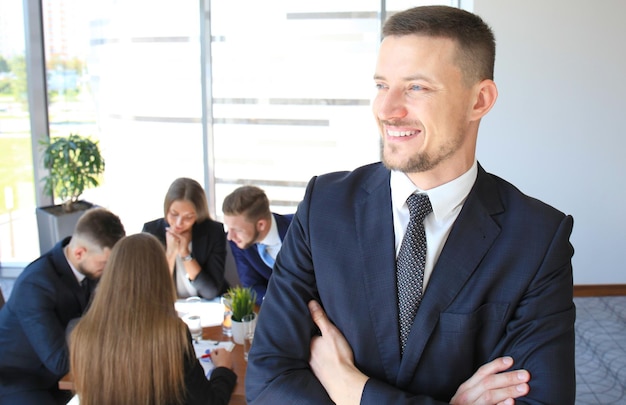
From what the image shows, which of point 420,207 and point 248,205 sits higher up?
point 420,207

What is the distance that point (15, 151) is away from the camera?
243 inches

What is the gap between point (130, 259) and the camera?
2.46m

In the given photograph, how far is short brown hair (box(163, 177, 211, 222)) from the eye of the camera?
4117 mm

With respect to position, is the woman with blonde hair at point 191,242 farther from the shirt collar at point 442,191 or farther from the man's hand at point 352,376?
the shirt collar at point 442,191

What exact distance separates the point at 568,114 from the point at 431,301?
16.1 feet

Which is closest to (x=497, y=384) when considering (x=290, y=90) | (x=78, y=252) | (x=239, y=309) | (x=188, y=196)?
(x=239, y=309)

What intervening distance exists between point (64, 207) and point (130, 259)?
3740 millimetres

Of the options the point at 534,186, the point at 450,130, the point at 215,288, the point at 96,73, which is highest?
the point at 96,73

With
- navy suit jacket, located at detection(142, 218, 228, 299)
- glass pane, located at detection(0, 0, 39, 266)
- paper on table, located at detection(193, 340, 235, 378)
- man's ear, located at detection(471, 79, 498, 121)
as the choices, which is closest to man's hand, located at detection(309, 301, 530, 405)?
man's ear, located at detection(471, 79, 498, 121)

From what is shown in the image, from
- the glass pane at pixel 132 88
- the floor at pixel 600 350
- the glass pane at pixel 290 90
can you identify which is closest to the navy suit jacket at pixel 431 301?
the floor at pixel 600 350

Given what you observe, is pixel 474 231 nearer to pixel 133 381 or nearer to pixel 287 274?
pixel 287 274

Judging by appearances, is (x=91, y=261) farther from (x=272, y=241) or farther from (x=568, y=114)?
(x=568, y=114)

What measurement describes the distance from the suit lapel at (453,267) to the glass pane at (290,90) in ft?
15.3

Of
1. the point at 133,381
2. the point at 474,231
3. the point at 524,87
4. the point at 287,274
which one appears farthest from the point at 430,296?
the point at 524,87
